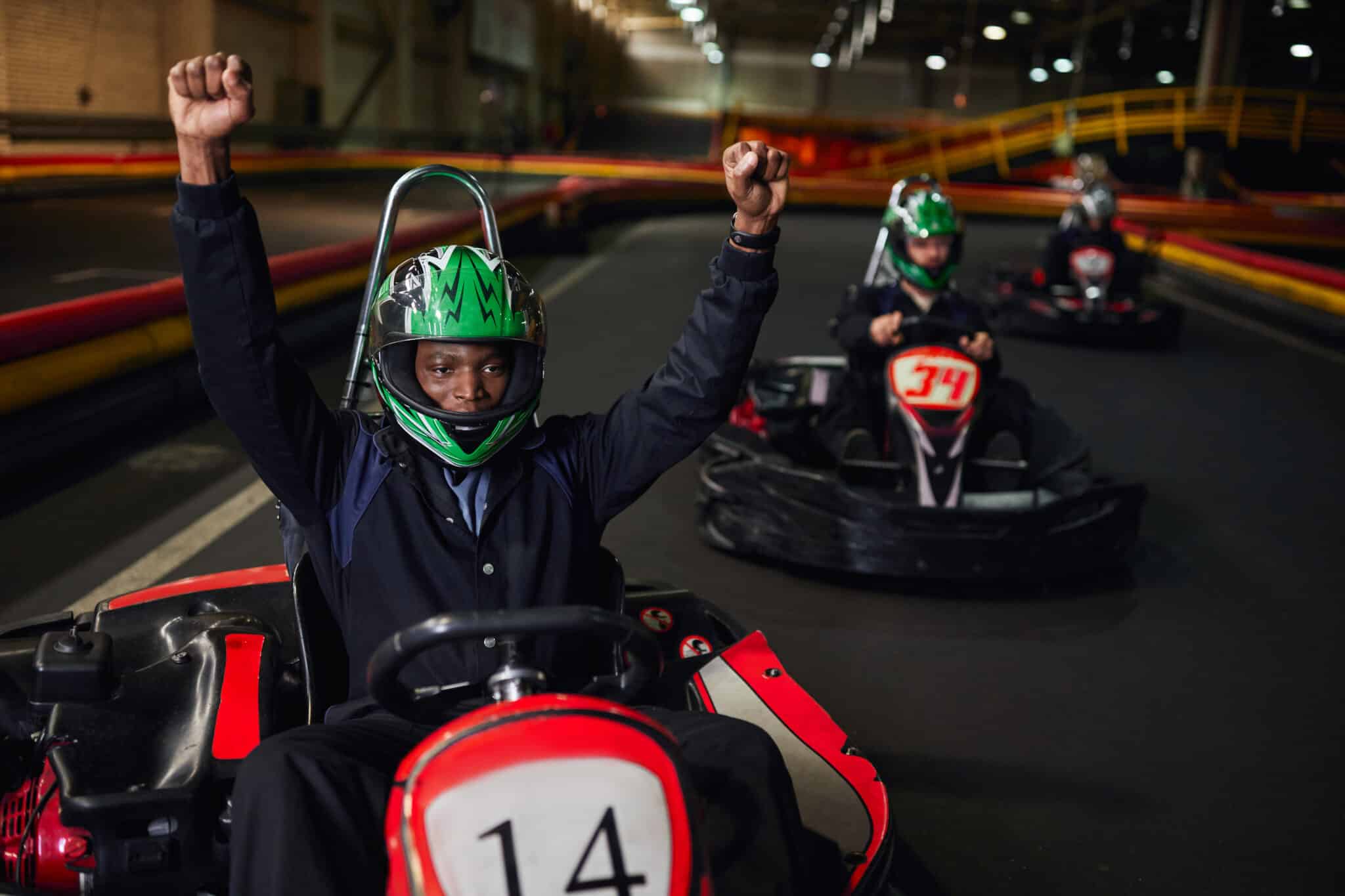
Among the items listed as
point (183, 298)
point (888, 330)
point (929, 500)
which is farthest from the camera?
point (183, 298)

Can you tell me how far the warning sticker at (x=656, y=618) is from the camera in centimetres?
260

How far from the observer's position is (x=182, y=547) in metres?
3.96

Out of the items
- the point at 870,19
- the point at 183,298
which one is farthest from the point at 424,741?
the point at 870,19

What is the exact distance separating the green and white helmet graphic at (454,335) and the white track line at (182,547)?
115 centimetres

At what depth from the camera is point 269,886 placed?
1.50 m

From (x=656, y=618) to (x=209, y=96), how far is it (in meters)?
1.26

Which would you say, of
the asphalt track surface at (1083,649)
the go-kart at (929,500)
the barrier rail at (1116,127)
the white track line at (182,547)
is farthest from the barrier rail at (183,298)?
the barrier rail at (1116,127)

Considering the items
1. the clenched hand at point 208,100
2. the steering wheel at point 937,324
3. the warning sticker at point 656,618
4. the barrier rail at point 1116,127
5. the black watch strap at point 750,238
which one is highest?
the barrier rail at point 1116,127

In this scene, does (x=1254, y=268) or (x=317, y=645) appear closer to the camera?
(x=317, y=645)

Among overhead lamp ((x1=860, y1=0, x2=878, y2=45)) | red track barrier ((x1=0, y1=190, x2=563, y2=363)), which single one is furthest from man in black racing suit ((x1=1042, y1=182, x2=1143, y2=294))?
overhead lamp ((x1=860, y1=0, x2=878, y2=45))

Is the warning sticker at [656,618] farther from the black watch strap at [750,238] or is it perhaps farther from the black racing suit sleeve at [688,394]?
the black watch strap at [750,238]

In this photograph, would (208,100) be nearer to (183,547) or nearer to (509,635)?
(509,635)

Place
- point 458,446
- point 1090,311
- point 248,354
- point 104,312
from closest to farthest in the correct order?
point 248,354
point 458,446
point 104,312
point 1090,311

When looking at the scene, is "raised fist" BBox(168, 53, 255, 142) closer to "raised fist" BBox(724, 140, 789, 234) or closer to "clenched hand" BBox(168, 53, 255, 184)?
"clenched hand" BBox(168, 53, 255, 184)
